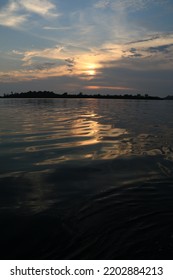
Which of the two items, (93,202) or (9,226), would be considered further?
(93,202)

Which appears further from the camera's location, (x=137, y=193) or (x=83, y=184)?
(x=83, y=184)

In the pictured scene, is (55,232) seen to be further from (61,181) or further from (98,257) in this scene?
(61,181)

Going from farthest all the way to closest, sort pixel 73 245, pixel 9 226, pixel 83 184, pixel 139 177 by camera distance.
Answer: pixel 139 177
pixel 83 184
pixel 9 226
pixel 73 245

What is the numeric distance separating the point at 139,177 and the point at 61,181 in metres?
2.57

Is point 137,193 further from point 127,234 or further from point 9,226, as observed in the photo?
point 9,226

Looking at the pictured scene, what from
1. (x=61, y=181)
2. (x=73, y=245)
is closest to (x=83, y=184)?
(x=61, y=181)

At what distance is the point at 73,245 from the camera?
500 centimetres

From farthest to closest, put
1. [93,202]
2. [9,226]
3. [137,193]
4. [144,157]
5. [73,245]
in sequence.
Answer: [144,157], [137,193], [93,202], [9,226], [73,245]

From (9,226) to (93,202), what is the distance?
216 centimetres
